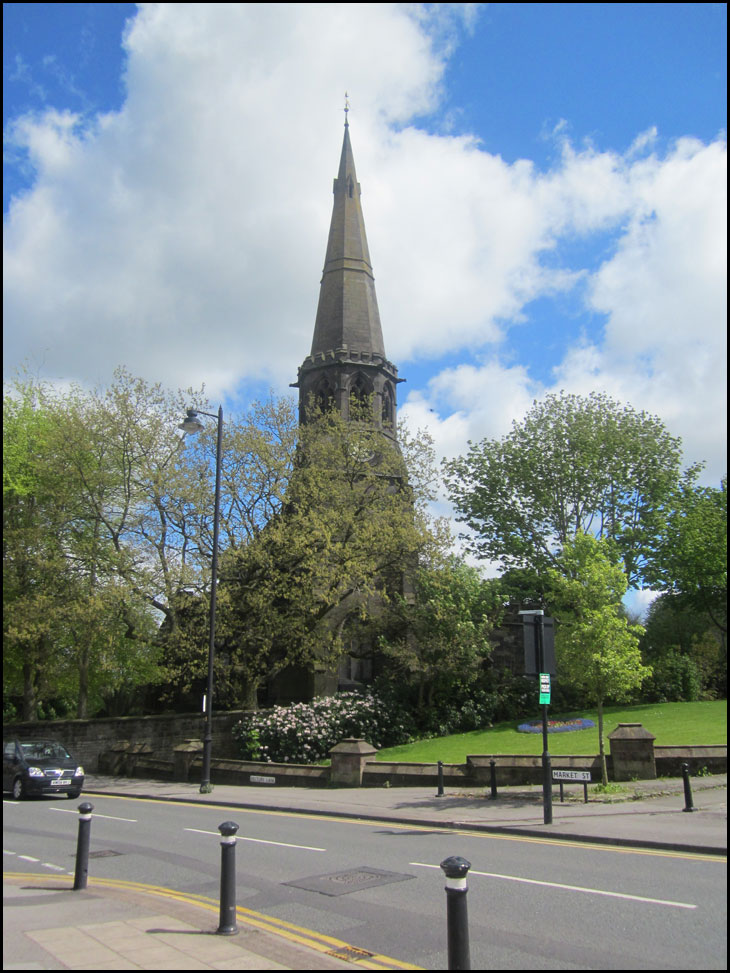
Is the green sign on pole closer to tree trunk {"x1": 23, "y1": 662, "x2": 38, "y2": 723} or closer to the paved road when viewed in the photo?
the paved road

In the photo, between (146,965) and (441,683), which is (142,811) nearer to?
(146,965)

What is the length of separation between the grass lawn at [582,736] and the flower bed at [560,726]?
17.9 inches

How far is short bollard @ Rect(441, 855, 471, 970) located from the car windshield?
18.1 meters

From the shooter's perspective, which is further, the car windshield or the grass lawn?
the grass lawn

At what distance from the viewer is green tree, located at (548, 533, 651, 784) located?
18.0m

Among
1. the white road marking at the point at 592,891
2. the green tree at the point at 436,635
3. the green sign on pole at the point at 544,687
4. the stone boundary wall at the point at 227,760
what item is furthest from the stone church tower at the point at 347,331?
the white road marking at the point at 592,891

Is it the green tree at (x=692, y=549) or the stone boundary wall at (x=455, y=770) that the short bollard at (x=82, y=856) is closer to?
the stone boundary wall at (x=455, y=770)

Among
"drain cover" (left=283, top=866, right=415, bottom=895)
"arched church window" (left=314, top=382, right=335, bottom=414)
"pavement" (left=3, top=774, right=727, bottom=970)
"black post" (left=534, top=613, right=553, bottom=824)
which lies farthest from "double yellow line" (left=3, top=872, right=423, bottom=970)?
"arched church window" (left=314, top=382, right=335, bottom=414)

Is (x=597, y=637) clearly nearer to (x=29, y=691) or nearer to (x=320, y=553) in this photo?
(x=320, y=553)

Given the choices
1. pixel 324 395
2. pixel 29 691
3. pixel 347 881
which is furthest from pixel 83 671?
pixel 347 881

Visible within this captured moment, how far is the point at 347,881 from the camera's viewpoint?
30.3 ft

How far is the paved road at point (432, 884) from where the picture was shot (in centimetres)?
642

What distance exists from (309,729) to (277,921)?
67.2ft

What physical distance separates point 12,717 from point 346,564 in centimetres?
2887
